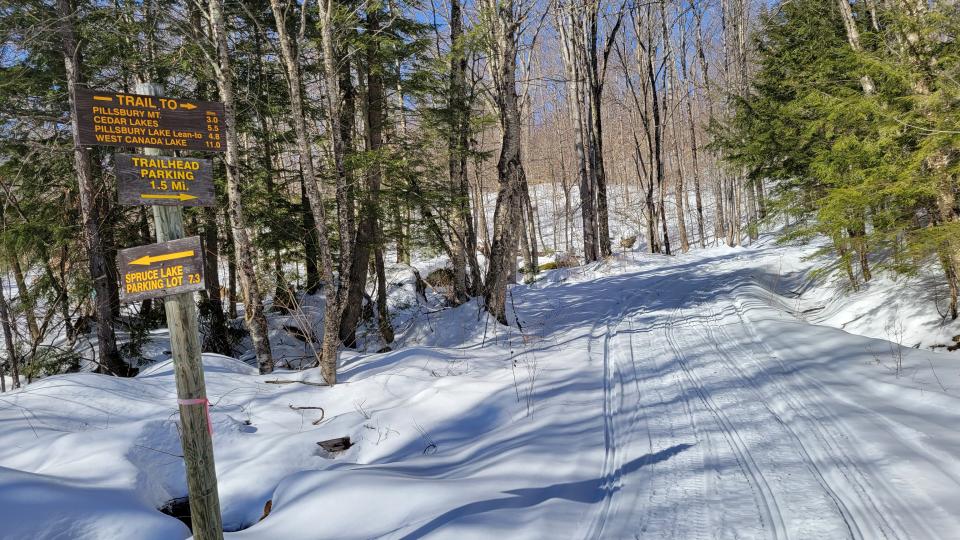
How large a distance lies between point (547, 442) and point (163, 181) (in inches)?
150

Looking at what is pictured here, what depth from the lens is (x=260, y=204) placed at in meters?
10.4

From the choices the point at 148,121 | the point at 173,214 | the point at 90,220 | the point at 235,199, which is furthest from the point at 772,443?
the point at 90,220

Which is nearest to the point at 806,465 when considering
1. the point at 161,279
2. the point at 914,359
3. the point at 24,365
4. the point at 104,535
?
the point at 914,359

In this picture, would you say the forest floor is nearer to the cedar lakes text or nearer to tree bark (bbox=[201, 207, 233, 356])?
the cedar lakes text

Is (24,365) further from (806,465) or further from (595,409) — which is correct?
(806,465)

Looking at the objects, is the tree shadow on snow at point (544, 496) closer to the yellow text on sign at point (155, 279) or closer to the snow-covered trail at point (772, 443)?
the snow-covered trail at point (772, 443)

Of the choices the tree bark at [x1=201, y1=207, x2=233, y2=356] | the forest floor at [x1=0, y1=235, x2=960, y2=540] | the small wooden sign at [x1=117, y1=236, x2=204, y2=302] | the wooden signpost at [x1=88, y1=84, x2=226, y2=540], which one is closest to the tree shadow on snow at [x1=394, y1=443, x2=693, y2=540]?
the forest floor at [x1=0, y1=235, x2=960, y2=540]

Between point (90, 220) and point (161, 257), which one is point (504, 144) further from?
point (90, 220)

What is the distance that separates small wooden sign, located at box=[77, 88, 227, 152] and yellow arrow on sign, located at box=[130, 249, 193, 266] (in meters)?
0.67

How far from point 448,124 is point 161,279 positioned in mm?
10232

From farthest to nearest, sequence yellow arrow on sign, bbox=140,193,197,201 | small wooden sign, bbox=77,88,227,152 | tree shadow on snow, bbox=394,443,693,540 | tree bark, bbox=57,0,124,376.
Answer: tree bark, bbox=57,0,124,376 → tree shadow on snow, bbox=394,443,693,540 → yellow arrow on sign, bbox=140,193,197,201 → small wooden sign, bbox=77,88,227,152

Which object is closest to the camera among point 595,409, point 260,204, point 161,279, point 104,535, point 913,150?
point 161,279

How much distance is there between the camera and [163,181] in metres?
2.89

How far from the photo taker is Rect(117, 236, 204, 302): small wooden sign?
277cm
